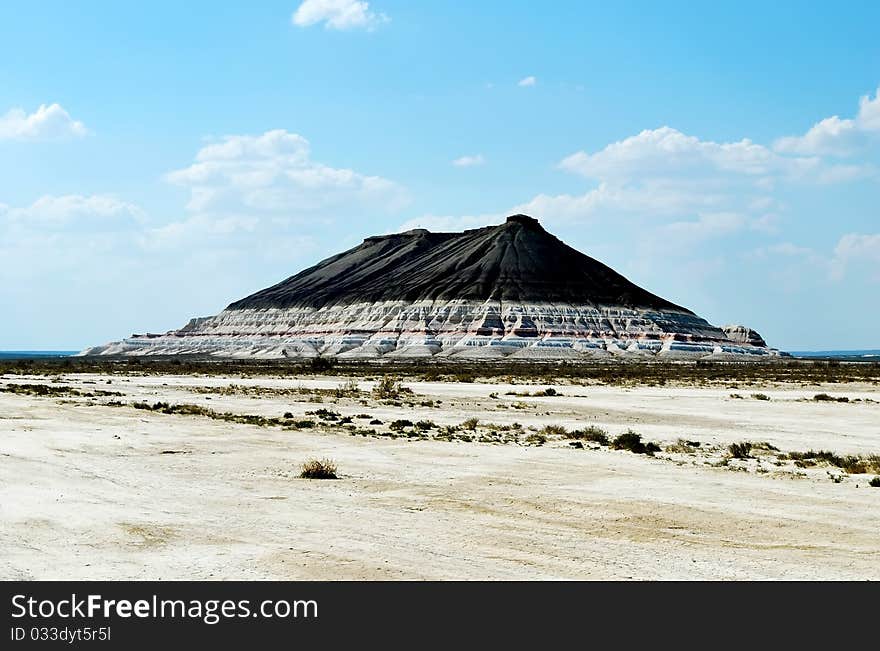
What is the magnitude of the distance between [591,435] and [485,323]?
131m

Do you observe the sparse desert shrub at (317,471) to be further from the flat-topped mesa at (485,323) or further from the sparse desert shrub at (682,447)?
the flat-topped mesa at (485,323)

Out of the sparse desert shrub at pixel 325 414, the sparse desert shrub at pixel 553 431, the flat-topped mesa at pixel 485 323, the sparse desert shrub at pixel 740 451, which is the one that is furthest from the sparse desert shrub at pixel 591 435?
the flat-topped mesa at pixel 485 323

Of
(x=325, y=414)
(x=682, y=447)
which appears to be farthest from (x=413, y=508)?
(x=325, y=414)

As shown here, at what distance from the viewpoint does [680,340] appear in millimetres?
158875

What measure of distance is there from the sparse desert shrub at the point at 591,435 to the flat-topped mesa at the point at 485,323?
111740 mm

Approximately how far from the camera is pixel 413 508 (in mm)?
14477

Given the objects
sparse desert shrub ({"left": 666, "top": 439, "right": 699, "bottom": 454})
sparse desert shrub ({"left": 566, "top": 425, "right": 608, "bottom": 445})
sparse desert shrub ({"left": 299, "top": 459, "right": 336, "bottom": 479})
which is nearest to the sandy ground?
sparse desert shrub ({"left": 299, "top": 459, "right": 336, "bottom": 479})

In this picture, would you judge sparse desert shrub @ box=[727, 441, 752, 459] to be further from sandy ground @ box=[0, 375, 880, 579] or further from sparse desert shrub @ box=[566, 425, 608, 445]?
sparse desert shrub @ box=[566, 425, 608, 445]

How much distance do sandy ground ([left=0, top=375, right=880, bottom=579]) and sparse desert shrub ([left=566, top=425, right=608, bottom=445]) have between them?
1491 mm

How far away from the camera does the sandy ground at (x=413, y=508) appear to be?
1053 centimetres

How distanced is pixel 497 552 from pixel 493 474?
7430 mm

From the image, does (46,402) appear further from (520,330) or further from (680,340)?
(680,340)

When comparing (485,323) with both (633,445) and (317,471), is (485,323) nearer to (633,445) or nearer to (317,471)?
(633,445)
